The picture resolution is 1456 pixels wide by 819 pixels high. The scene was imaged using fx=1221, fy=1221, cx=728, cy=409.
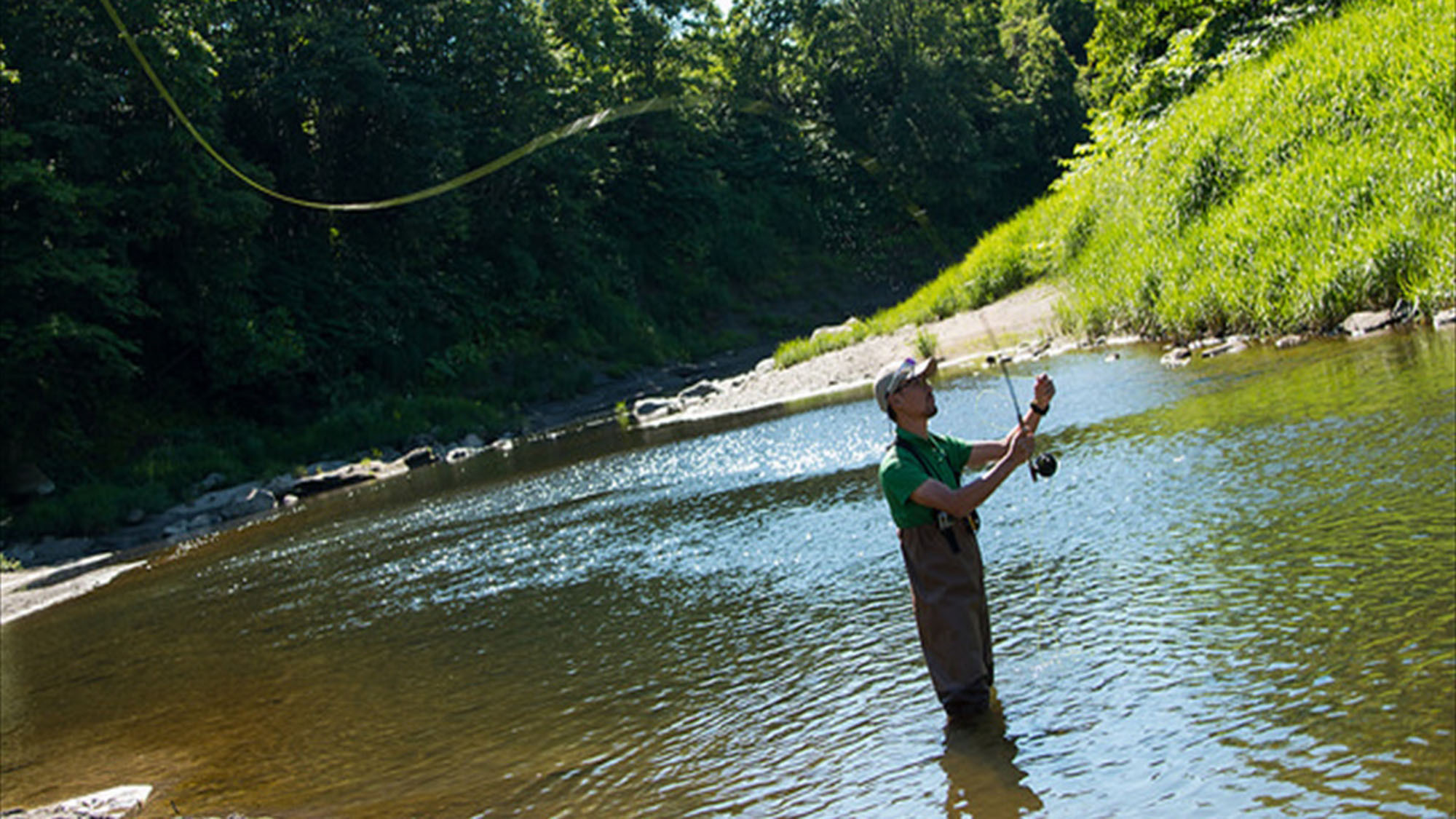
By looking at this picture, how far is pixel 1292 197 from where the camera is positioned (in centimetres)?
1423

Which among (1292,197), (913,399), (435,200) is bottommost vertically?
(913,399)

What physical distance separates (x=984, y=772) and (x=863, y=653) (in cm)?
182

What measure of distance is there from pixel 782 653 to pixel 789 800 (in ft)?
6.60

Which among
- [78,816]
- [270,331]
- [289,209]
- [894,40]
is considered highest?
[894,40]

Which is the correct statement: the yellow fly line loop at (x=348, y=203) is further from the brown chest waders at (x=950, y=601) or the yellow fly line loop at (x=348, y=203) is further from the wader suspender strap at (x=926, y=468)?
the brown chest waders at (x=950, y=601)

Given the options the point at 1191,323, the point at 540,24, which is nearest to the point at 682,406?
the point at 1191,323

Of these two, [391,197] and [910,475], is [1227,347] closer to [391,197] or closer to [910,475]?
[910,475]

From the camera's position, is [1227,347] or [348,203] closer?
[1227,347]

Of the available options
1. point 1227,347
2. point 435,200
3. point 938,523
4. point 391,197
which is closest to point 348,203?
point 391,197

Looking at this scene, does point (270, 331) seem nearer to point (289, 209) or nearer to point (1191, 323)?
point (289, 209)

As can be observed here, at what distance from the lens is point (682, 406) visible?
27.2 metres

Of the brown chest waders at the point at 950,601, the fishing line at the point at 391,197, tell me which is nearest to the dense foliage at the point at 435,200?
the fishing line at the point at 391,197

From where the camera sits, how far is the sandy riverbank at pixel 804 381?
16.8 meters

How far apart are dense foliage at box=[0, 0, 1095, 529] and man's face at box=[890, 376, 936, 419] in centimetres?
370
